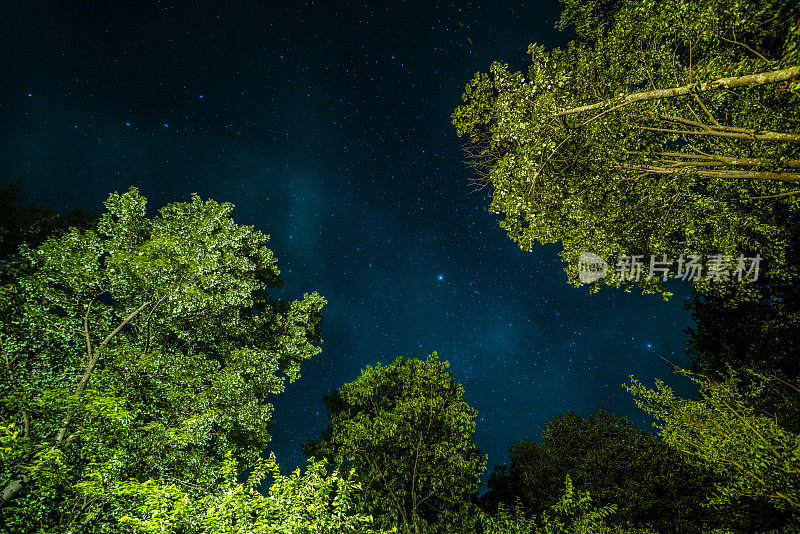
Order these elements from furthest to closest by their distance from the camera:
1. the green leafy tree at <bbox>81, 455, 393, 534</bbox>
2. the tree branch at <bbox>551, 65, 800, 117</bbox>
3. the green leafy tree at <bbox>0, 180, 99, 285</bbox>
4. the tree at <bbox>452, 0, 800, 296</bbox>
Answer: the green leafy tree at <bbox>0, 180, 99, 285</bbox>
the tree at <bbox>452, 0, 800, 296</bbox>
the green leafy tree at <bbox>81, 455, 393, 534</bbox>
the tree branch at <bbox>551, 65, 800, 117</bbox>

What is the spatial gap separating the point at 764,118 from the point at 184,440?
1694 centimetres

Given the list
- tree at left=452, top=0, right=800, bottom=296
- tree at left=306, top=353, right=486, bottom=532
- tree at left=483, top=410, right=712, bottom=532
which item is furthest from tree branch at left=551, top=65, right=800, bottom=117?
tree at left=483, top=410, right=712, bottom=532

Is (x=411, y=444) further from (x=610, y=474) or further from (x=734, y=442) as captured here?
(x=610, y=474)

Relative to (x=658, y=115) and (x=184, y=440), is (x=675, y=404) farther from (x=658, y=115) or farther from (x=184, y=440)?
(x=184, y=440)

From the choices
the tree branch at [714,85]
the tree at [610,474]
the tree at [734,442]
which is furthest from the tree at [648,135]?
the tree at [610,474]

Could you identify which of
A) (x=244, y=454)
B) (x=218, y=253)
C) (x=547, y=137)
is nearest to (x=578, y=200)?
(x=547, y=137)

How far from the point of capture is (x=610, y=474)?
702 inches

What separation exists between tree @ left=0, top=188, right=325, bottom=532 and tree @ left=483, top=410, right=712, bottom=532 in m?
14.1

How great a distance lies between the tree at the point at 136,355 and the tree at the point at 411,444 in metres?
4.55

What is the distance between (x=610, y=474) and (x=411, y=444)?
12.2 m

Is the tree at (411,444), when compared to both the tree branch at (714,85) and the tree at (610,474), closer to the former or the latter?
the tree at (610,474)

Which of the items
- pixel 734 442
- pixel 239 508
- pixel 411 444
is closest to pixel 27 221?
pixel 239 508

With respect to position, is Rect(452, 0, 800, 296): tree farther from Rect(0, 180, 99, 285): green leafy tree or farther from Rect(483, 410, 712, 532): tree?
Rect(0, 180, 99, 285): green leafy tree

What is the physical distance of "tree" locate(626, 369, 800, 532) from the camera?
6.39 metres
